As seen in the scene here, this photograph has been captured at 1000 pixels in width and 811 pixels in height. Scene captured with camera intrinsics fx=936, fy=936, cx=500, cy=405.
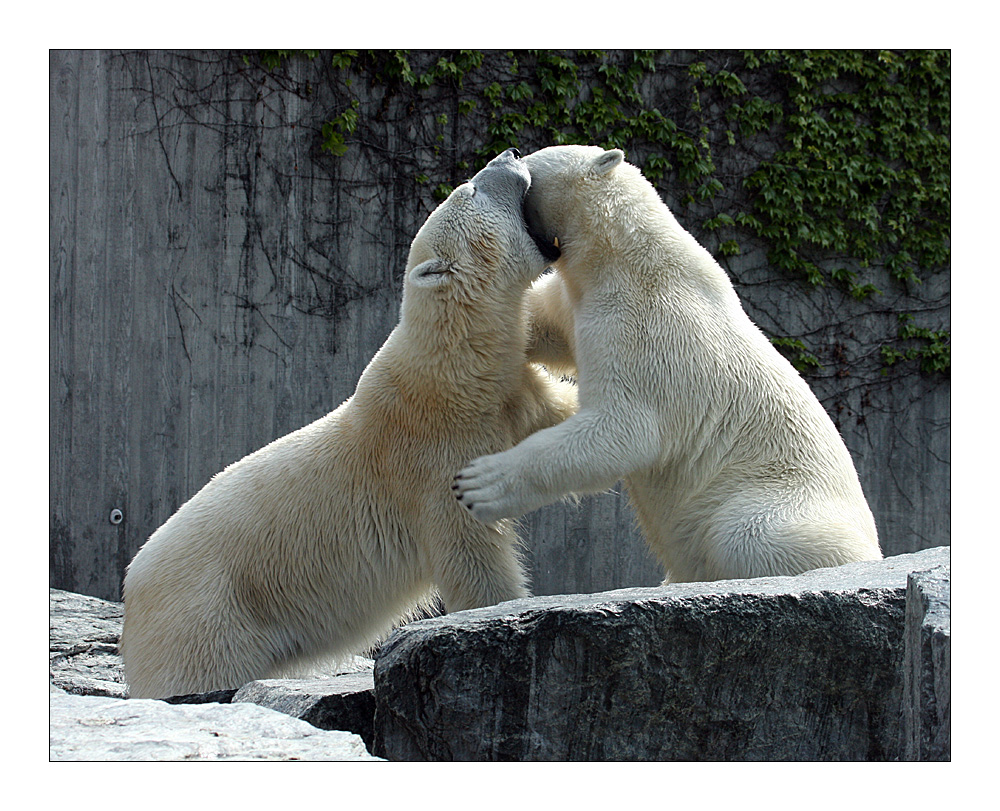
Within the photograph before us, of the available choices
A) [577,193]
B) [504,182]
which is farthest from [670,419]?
[504,182]

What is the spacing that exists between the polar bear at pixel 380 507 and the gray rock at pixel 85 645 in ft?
2.93

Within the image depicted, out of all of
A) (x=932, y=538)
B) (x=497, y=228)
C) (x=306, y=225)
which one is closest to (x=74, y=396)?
(x=306, y=225)

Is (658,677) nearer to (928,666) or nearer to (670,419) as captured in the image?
(928,666)

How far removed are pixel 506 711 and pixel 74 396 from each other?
15.8ft

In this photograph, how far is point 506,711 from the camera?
87.9 inches

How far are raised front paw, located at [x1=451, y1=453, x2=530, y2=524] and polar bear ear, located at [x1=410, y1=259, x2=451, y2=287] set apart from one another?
643 millimetres

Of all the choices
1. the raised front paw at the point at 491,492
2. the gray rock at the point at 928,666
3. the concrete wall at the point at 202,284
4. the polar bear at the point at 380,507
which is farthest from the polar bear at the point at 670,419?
the concrete wall at the point at 202,284

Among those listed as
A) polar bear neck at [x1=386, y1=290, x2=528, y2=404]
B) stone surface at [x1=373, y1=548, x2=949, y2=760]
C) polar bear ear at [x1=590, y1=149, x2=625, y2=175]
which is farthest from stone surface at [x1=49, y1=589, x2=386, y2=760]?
polar bear ear at [x1=590, y1=149, x2=625, y2=175]

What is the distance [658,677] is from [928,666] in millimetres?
611

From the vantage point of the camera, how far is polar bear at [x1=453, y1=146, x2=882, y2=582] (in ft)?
9.04

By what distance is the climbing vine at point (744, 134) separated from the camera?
21.5 feet

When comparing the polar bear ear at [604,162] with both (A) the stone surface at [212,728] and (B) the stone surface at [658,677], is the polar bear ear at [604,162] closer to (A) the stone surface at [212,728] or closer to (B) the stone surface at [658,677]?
(B) the stone surface at [658,677]

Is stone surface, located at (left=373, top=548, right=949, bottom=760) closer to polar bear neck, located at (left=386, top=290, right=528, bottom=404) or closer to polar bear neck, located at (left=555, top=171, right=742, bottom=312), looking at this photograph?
polar bear neck, located at (left=386, top=290, right=528, bottom=404)
